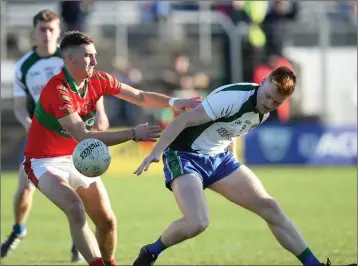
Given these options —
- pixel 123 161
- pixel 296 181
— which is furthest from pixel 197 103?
pixel 123 161

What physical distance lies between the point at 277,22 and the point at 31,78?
1257cm

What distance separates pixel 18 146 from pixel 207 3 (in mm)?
5948

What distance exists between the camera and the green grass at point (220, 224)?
10.1 metres

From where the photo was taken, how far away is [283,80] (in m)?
7.51

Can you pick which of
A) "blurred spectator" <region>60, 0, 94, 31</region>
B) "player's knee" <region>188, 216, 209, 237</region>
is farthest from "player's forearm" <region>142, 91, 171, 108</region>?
"blurred spectator" <region>60, 0, 94, 31</region>

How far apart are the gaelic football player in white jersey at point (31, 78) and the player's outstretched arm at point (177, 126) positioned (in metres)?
3.01

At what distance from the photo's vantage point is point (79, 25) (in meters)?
20.6

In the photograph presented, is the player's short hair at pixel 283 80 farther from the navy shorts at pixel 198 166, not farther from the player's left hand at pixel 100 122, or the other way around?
the player's left hand at pixel 100 122

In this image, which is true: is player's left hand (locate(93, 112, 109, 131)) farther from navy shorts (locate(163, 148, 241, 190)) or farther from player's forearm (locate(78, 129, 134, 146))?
player's forearm (locate(78, 129, 134, 146))

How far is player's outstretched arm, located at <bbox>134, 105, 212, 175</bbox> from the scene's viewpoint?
7539 mm

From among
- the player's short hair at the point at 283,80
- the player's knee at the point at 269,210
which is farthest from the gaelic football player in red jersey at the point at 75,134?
the player's knee at the point at 269,210

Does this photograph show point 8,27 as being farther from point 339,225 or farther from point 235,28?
point 339,225

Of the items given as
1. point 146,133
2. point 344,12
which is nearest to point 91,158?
point 146,133

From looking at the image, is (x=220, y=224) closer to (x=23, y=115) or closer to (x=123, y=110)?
(x=23, y=115)
